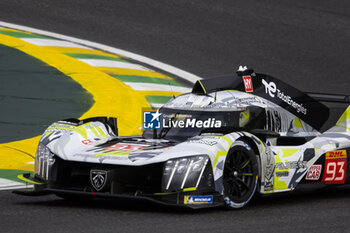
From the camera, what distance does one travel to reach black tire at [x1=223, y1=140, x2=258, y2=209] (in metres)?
7.37

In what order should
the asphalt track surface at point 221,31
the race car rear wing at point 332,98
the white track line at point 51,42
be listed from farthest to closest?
1. the asphalt track surface at point 221,31
2. the white track line at point 51,42
3. the race car rear wing at point 332,98

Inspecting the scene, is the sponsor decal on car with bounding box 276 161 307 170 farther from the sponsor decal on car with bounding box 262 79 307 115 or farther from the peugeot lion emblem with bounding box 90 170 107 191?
the peugeot lion emblem with bounding box 90 170 107 191

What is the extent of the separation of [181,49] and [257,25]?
2.89 metres

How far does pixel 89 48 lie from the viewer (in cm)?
1589

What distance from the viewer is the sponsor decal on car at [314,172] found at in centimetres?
818

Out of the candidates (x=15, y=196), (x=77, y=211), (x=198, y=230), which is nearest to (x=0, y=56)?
(x=15, y=196)

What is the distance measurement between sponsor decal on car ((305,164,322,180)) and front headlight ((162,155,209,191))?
1.57m

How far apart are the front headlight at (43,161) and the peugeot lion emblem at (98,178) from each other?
54 cm

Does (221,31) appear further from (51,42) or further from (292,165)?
(292,165)

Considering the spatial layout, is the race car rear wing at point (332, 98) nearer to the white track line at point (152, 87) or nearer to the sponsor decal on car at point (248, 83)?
the sponsor decal on car at point (248, 83)

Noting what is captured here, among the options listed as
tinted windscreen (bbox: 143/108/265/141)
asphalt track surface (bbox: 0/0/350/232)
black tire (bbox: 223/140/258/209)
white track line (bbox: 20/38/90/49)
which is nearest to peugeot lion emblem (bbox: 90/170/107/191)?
tinted windscreen (bbox: 143/108/265/141)

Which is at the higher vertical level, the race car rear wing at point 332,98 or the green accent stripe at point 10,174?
the race car rear wing at point 332,98

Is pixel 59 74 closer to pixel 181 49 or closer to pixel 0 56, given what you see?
pixel 0 56

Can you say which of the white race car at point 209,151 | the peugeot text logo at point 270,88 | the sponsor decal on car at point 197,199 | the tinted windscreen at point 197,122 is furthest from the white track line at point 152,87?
the sponsor decal on car at point 197,199
